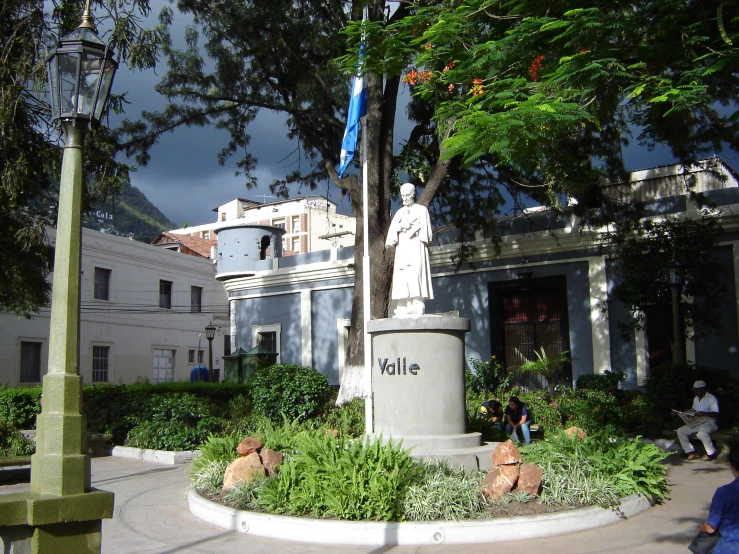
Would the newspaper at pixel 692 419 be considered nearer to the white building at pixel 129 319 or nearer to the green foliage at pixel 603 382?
the green foliage at pixel 603 382

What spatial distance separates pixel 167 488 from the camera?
10578 mm

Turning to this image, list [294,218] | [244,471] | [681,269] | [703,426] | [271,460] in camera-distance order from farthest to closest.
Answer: [294,218], [681,269], [703,426], [271,460], [244,471]

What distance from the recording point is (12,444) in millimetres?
12680

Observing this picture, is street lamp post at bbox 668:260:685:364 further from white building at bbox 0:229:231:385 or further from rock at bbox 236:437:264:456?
white building at bbox 0:229:231:385

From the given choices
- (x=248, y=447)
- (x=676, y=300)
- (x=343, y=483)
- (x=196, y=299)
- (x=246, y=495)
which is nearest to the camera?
(x=343, y=483)

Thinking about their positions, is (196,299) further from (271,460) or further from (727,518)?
(727,518)

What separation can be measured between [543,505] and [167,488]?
5.58 m

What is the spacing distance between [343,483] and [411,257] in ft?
13.4

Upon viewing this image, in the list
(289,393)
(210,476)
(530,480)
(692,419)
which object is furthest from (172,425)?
(692,419)

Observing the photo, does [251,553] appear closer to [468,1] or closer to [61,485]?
[61,485]

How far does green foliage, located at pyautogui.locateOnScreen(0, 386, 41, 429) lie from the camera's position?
16.9 m

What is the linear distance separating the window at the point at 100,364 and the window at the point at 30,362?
2836 millimetres

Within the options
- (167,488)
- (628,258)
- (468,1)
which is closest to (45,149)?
(167,488)

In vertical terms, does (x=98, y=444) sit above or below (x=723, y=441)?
below
